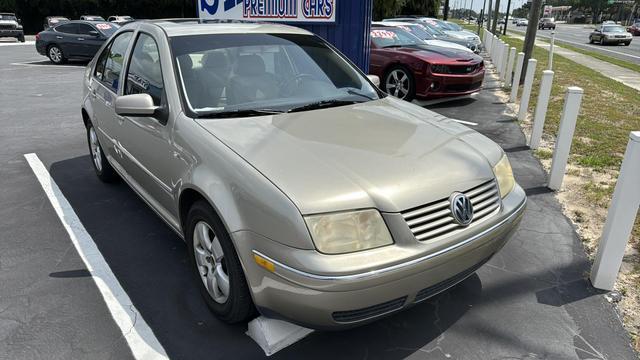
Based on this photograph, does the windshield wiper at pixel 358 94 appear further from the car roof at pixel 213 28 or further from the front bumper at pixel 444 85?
the front bumper at pixel 444 85

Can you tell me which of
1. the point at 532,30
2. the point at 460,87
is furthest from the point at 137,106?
the point at 532,30

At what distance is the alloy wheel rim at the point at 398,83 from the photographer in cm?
881

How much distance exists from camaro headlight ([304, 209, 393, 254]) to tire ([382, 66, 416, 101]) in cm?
700

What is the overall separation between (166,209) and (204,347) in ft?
3.47

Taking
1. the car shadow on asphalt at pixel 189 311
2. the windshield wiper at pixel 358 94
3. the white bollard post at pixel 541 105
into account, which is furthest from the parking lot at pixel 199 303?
the white bollard post at pixel 541 105

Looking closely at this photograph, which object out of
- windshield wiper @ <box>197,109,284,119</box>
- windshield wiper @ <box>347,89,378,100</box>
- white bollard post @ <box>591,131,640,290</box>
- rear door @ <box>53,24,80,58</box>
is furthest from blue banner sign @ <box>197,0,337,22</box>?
rear door @ <box>53,24,80,58</box>

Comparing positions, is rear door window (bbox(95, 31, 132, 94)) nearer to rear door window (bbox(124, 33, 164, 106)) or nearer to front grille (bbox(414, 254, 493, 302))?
rear door window (bbox(124, 33, 164, 106))

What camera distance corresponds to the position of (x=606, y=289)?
10.2 feet

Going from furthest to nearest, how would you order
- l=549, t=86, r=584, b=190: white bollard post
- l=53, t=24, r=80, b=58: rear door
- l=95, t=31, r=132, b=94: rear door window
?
l=53, t=24, r=80, b=58: rear door → l=549, t=86, r=584, b=190: white bollard post → l=95, t=31, r=132, b=94: rear door window

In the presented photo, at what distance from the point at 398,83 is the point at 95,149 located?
575cm

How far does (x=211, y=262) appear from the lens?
271 cm

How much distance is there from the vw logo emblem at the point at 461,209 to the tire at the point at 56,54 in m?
17.7

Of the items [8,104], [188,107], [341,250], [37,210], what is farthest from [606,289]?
[8,104]

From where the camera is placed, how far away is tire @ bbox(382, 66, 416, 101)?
8.73 metres
